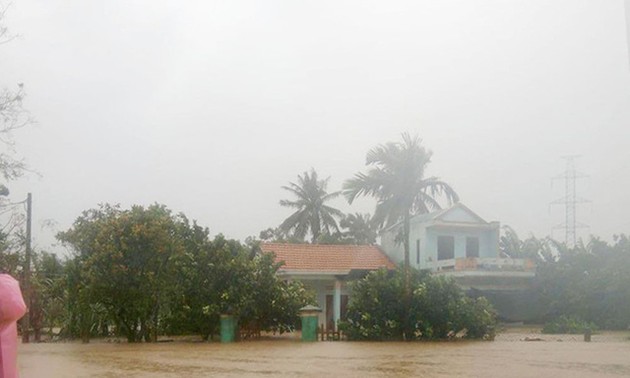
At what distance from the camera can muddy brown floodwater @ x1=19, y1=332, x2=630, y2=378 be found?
47.5ft

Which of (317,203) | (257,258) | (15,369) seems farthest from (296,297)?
(15,369)

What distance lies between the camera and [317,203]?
46.3 metres

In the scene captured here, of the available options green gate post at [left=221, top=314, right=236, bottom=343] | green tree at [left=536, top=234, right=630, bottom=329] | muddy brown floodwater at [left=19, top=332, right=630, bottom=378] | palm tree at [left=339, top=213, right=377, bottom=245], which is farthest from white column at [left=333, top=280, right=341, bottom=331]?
palm tree at [left=339, top=213, right=377, bottom=245]

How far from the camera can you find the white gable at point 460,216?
115ft

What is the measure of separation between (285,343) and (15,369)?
2168cm

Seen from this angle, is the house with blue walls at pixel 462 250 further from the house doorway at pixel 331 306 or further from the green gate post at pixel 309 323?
the green gate post at pixel 309 323

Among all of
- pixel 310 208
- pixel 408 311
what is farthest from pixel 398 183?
pixel 310 208

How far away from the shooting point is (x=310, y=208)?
46250 mm

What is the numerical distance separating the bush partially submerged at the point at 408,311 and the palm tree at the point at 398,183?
186 cm

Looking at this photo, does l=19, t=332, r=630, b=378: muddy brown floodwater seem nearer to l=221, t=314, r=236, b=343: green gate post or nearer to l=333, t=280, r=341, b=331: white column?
l=221, t=314, r=236, b=343: green gate post

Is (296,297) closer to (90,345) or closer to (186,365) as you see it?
(90,345)

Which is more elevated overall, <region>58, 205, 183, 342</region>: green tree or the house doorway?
<region>58, 205, 183, 342</region>: green tree

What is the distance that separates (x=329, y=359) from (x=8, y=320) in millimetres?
15539

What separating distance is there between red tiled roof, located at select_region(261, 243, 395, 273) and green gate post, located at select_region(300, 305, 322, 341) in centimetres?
767
